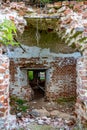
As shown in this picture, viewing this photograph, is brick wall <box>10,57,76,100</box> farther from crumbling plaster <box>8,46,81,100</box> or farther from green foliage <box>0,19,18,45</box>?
green foliage <box>0,19,18,45</box>

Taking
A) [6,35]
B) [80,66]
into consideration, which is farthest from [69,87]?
[6,35]

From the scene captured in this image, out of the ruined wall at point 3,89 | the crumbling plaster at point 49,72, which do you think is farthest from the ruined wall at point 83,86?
the crumbling plaster at point 49,72

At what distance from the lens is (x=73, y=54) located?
7.00m

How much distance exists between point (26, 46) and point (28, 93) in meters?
1.74

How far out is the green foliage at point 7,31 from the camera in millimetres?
2779

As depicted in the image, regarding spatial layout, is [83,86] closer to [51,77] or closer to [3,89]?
[3,89]

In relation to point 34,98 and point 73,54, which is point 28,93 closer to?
point 34,98

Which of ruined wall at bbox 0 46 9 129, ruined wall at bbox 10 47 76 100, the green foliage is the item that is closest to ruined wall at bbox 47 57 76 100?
ruined wall at bbox 10 47 76 100

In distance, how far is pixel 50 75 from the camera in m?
7.05

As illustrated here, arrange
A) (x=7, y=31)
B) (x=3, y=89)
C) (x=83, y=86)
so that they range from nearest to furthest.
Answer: (x=7, y=31), (x=3, y=89), (x=83, y=86)

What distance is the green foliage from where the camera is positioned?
2.78m

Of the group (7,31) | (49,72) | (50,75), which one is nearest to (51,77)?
(50,75)

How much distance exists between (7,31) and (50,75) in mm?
4318

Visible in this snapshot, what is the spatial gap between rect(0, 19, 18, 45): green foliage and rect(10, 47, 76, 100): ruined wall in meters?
3.68
